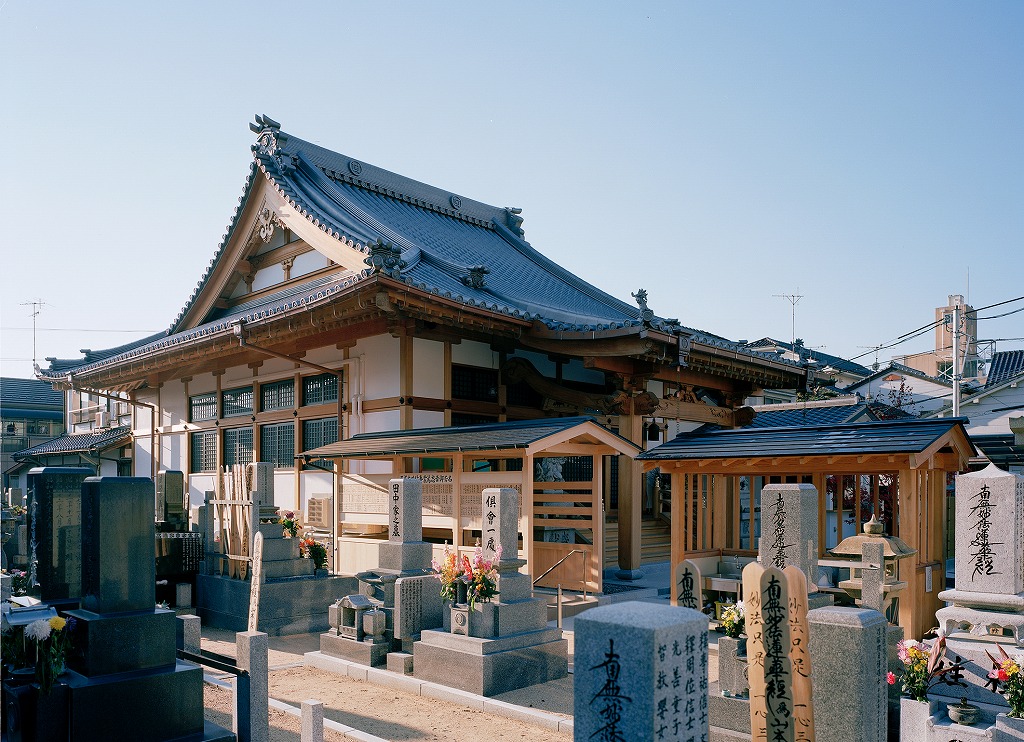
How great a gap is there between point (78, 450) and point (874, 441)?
24.3 meters

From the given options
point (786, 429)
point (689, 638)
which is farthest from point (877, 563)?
point (689, 638)

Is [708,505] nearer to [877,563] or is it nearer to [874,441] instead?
[874,441]

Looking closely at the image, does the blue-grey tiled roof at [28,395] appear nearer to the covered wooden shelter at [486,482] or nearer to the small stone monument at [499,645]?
the covered wooden shelter at [486,482]

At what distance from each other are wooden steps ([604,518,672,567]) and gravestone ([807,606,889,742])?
11.4 meters

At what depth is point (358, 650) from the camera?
10.2 metres

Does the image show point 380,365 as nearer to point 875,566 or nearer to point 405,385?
point 405,385

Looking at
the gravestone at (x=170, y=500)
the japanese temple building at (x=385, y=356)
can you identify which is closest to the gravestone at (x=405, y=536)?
the japanese temple building at (x=385, y=356)

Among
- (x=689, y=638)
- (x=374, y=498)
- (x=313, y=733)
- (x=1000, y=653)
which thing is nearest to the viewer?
(x=689, y=638)

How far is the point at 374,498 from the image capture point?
49.0ft

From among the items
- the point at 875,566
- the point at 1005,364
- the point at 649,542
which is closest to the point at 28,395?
the point at 649,542

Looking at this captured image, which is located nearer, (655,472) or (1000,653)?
(1000,653)

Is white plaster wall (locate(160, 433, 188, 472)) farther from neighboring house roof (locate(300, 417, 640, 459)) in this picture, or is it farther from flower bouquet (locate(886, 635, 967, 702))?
flower bouquet (locate(886, 635, 967, 702))

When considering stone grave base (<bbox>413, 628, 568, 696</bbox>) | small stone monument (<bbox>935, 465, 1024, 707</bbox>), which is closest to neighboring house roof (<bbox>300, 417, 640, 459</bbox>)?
stone grave base (<bbox>413, 628, 568, 696</bbox>)

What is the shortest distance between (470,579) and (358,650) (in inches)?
76.0
